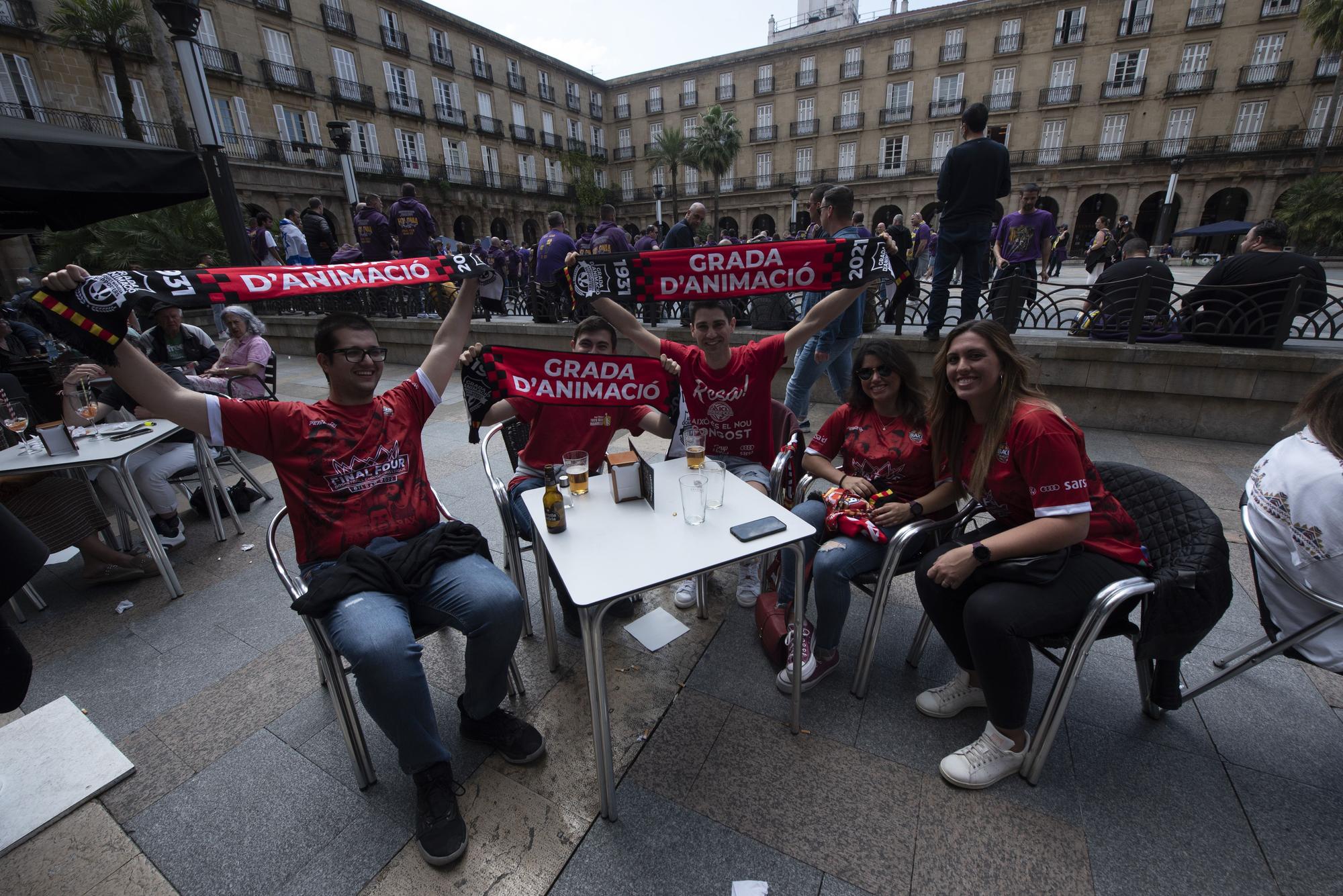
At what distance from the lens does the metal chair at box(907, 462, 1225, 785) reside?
1.70m

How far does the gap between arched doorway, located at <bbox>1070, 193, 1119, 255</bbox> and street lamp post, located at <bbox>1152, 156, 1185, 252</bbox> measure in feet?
7.41

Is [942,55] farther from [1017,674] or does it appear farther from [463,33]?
[1017,674]

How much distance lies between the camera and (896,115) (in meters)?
29.5

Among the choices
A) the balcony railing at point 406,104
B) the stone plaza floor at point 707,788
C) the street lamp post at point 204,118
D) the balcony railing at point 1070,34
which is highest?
the balcony railing at point 1070,34

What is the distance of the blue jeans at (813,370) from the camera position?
4738 mm

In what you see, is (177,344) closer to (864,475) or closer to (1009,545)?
(864,475)

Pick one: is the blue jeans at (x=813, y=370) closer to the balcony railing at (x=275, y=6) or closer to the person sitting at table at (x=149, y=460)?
the person sitting at table at (x=149, y=460)

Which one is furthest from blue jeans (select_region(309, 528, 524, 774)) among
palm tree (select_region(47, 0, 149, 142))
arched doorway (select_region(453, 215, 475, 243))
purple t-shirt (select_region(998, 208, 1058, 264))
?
arched doorway (select_region(453, 215, 475, 243))

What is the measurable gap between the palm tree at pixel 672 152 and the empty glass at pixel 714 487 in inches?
1352

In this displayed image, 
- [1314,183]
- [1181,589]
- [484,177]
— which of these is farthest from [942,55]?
[1181,589]

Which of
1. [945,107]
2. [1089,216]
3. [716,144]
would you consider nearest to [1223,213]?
[1089,216]

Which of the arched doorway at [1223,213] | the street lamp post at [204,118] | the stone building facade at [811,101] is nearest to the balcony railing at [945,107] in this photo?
the stone building facade at [811,101]

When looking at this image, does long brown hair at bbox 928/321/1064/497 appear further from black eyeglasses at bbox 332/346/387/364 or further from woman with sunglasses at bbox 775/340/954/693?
black eyeglasses at bbox 332/346/387/364

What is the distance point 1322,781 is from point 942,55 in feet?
119
